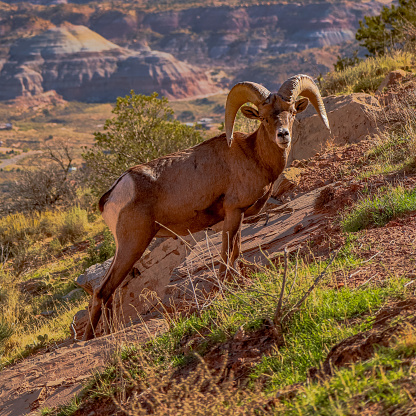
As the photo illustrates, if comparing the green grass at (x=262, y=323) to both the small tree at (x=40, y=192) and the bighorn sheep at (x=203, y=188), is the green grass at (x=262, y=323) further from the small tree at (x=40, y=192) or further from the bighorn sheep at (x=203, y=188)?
the small tree at (x=40, y=192)

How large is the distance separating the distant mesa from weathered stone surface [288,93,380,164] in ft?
339

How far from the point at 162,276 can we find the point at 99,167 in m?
7.50

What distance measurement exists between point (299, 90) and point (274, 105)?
0.50 meters

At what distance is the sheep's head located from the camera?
4.86m

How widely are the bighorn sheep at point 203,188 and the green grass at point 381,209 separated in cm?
91

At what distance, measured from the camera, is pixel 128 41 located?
140250 millimetres

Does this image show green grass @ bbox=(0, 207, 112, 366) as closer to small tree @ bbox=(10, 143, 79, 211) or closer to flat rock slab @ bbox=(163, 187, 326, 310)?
small tree @ bbox=(10, 143, 79, 211)

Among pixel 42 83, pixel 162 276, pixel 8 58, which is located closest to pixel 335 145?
pixel 162 276

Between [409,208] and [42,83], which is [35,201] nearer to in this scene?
[409,208]

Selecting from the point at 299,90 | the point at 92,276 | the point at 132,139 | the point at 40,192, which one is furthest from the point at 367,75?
the point at 40,192

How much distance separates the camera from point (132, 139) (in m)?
13.8

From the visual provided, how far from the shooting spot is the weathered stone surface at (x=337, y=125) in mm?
8961

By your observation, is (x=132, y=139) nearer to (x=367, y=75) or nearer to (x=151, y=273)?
(x=367, y=75)

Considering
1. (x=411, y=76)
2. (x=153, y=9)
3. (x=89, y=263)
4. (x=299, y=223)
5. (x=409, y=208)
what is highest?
(x=153, y=9)
